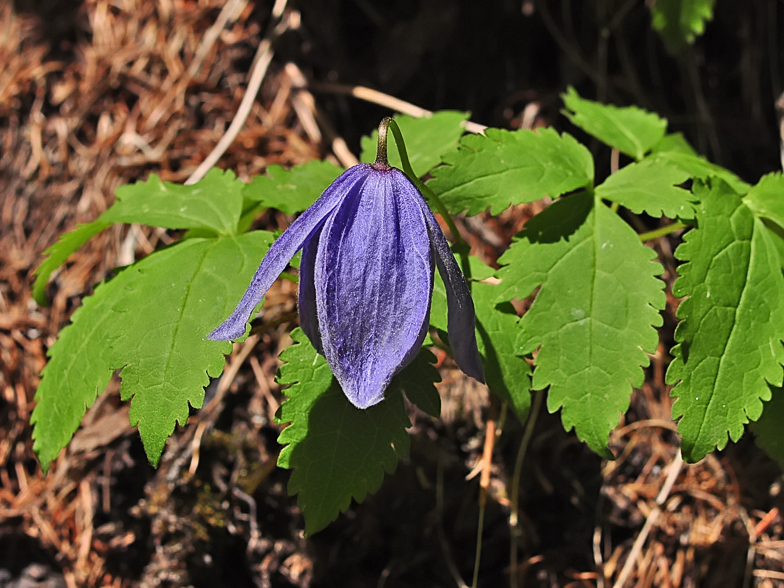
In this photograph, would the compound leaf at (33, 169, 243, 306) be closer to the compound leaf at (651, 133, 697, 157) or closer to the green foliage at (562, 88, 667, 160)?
the green foliage at (562, 88, 667, 160)

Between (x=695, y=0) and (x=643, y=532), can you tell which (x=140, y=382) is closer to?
(x=643, y=532)

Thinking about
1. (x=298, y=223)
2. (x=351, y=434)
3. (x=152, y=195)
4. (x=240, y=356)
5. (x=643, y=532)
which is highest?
(x=298, y=223)

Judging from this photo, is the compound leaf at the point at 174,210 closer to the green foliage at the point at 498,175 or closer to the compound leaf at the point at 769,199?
the green foliage at the point at 498,175

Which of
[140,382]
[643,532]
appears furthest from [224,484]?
[643,532]

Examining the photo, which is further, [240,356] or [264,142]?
[264,142]

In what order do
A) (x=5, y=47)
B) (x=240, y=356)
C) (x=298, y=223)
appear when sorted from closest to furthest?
(x=298, y=223) → (x=240, y=356) → (x=5, y=47)

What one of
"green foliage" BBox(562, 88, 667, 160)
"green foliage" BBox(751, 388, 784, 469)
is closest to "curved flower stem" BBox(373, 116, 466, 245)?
"green foliage" BBox(562, 88, 667, 160)
